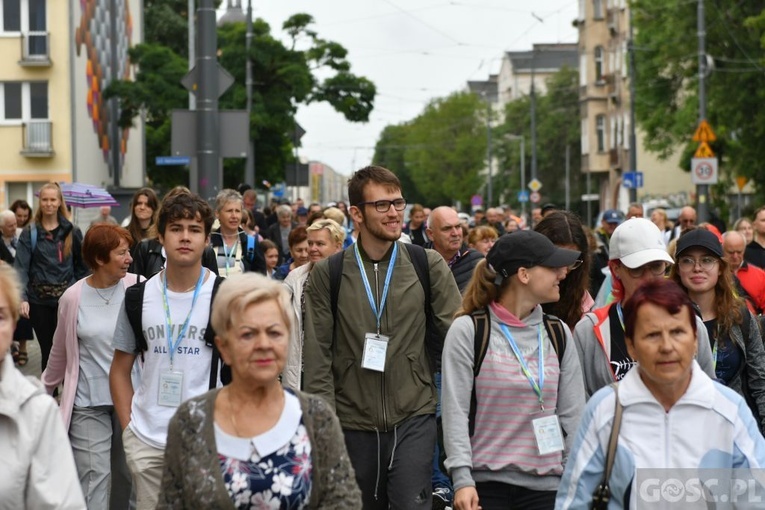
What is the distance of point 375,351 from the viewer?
240 inches

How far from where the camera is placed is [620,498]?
13.8ft

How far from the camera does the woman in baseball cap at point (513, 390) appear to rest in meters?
5.37

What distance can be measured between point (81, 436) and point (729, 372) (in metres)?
3.37

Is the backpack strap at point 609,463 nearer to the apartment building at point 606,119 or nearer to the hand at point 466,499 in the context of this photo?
the hand at point 466,499

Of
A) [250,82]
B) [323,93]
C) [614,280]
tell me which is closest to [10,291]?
[614,280]

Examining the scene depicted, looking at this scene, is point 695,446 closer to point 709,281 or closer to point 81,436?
point 709,281

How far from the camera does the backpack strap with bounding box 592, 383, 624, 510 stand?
4.20 metres

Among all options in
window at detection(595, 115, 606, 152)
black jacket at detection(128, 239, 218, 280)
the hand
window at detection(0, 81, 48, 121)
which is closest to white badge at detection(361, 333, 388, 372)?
the hand

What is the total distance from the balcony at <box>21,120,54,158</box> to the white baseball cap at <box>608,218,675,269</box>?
1574 inches

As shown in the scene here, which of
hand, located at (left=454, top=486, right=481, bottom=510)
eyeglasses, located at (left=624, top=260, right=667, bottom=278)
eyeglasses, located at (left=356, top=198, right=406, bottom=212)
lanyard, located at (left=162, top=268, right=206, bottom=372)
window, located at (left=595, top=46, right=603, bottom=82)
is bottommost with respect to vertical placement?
hand, located at (left=454, top=486, right=481, bottom=510)

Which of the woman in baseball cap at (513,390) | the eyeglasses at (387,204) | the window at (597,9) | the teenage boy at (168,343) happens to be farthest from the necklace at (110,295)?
the window at (597,9)

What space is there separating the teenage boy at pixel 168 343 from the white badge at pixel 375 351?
670mm

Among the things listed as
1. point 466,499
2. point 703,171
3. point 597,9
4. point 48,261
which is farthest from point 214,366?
point 597,9

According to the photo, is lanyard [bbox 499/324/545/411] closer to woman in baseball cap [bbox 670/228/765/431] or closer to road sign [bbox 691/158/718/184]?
woman in baseball cap [bbox 670/228/765/431]
